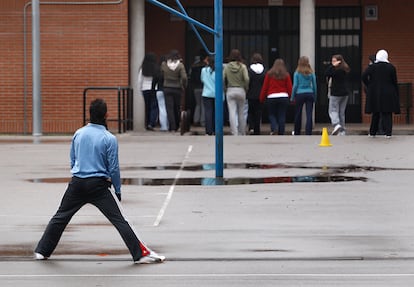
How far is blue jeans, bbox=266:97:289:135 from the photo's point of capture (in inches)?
1021

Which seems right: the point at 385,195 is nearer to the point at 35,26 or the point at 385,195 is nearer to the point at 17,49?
the point at 35,26

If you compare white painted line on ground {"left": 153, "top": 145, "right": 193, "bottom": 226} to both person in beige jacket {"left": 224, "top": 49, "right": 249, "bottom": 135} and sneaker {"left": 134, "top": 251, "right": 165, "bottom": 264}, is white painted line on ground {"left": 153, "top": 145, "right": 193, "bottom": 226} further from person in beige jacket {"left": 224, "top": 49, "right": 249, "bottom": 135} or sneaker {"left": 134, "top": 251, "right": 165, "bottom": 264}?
person in beige jacket {"left": 224, "top": 49, "right": 249, "bottom": 135}

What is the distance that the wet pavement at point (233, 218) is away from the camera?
1003cm

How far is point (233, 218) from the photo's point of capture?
13.3m

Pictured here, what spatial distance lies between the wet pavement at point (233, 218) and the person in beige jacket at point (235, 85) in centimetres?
355

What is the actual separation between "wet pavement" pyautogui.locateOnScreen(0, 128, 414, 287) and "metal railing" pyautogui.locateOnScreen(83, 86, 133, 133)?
4606 mm

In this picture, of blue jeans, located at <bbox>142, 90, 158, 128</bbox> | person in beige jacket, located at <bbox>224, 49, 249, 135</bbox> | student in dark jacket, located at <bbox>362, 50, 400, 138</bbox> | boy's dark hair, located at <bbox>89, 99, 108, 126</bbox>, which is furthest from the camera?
blue jeans, located at <bbox>142, 90, 158, 128</bbox>

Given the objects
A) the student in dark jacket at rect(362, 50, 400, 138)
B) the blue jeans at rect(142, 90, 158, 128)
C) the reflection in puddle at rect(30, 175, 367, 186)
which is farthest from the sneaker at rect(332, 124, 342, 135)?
the reflection in puddle at rect(30, 175, 367, 186)

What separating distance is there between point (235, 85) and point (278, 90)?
97 cm

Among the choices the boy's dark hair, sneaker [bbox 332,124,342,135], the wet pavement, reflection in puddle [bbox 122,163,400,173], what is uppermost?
the boy's dark hair

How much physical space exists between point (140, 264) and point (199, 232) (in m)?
1.90

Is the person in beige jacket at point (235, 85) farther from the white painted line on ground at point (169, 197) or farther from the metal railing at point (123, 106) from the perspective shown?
the white painted line on ground at point (169, 197)

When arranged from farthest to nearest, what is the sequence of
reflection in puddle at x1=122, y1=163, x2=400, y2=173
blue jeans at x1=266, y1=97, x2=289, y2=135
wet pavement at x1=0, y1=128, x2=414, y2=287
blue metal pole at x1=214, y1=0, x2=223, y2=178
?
1. blue jeans at x1=266, y1=97, x2=289, y2=135
2. reflection in puddle at x1=122, y1=163, x2=400, y2=173
3. blue metal pole at x1=214, y1=0, x2=223, y2=178
4. wet pavement at x1=0, y1=128, x2=414, y2=287

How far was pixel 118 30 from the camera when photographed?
27578mm
